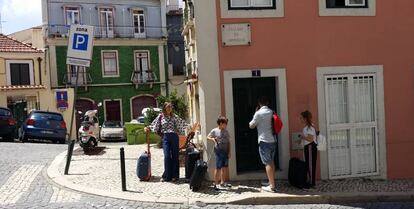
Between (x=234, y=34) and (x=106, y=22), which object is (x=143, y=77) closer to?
(x=106, y=22)

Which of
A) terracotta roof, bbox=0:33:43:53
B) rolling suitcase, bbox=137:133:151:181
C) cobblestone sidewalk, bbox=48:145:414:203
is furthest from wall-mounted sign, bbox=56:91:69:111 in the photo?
rolling suitcase, bbox=137:133:151:181

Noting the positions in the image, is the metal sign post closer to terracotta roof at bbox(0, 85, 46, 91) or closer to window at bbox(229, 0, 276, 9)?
window at bbox(229, 0, 276, 9)

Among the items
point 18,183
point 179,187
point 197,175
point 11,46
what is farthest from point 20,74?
point 197,175

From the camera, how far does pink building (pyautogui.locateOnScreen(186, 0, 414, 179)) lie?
9.16 meters

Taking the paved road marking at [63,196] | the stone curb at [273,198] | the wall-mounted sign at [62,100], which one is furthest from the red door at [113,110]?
the paved road marking at [63,196]

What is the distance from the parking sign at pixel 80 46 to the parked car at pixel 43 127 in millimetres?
9283

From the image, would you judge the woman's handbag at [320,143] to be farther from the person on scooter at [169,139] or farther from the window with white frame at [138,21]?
the window with white frame at [138,21]

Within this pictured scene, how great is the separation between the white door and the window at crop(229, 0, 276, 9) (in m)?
1.81

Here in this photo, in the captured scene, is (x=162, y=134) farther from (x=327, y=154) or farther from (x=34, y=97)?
(x=34, y=97)

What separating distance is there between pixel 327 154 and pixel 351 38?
236 centimetres

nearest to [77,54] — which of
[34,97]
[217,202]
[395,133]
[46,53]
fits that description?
[217,202]

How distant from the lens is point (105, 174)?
985cm

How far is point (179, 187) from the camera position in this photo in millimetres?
8695

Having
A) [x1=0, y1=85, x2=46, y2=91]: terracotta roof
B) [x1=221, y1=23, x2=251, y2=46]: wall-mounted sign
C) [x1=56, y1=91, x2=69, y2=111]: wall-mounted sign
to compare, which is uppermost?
[x1=221, y1=23, x2=251, y2=46]: wall-mounted sign
